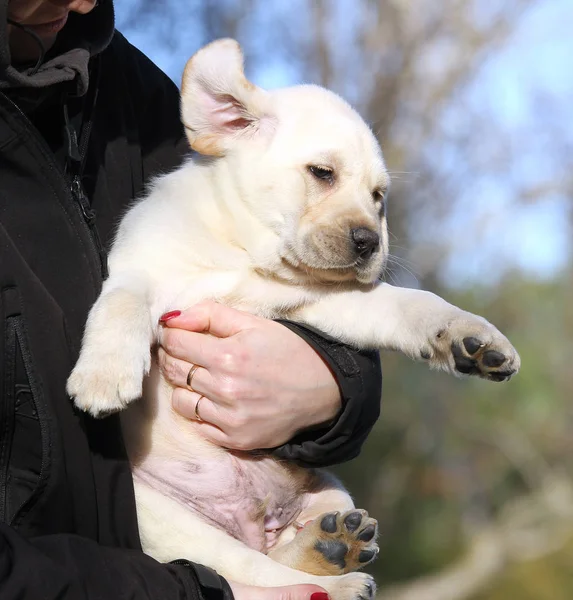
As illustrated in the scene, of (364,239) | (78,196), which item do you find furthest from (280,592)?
(78,196)

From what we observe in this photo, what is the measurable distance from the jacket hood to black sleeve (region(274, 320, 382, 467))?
3.33ft

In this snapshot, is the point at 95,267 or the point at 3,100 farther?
the point at 95,267

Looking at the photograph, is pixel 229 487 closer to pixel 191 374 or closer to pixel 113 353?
pixel 191 374

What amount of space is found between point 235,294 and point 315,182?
1.54 feet

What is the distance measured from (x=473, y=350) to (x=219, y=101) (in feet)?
4.04

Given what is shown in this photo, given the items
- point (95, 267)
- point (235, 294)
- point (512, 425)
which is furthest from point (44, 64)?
point (512, 425)

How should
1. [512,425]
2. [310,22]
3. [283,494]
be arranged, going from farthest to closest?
[512,425], [310,22], [283,494]

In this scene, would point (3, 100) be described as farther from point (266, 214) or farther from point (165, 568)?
point (165, 568)

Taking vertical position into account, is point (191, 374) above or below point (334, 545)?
above

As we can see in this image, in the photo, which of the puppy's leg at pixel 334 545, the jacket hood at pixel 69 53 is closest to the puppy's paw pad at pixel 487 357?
the puppy's leg at pixel 334 545

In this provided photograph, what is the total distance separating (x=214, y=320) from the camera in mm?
2605

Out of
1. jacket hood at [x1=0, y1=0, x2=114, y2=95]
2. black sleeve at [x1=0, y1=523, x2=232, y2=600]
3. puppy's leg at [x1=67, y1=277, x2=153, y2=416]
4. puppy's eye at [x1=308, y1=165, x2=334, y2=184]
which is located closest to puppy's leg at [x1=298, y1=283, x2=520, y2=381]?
puppy's eye at [x1=308, y1=165, x2=334, y2=184]

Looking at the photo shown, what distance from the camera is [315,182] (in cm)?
275

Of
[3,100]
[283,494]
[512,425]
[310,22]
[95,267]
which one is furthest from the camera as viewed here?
[512,425]
